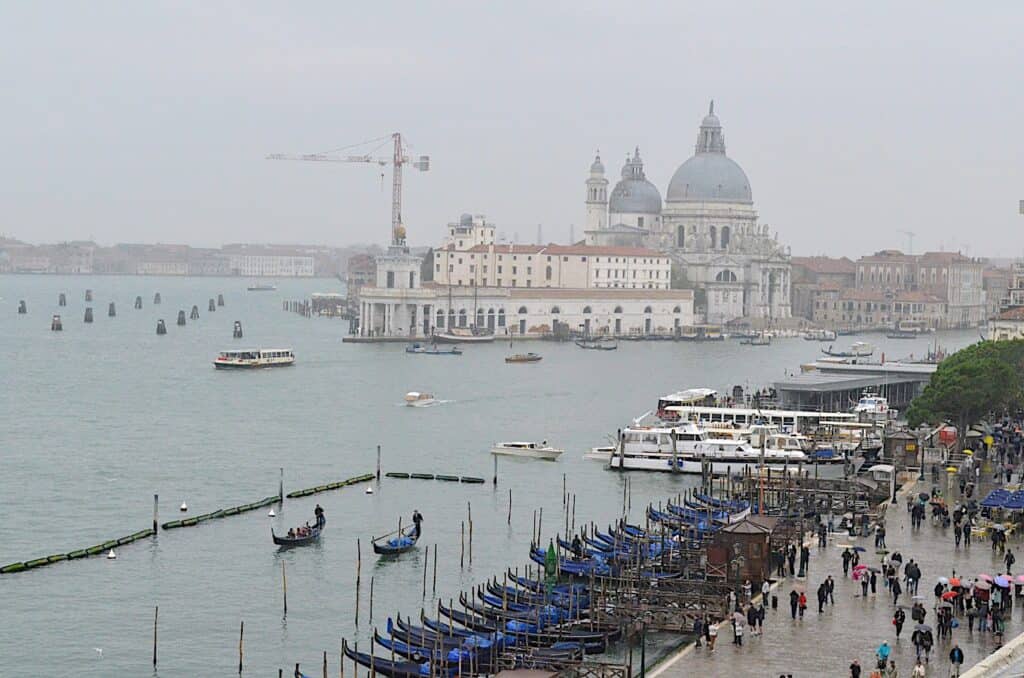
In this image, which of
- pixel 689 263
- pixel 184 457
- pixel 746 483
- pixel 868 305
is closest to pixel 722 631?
pixel 746 483

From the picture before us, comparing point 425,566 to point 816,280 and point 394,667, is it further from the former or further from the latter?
point 816,280

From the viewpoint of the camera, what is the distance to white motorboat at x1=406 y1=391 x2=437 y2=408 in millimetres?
42328

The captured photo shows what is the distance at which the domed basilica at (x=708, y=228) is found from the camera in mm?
92938

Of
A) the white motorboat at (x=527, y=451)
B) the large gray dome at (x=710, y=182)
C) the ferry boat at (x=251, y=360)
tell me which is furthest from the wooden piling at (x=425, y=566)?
the large gray dome at (x=710, y=182)

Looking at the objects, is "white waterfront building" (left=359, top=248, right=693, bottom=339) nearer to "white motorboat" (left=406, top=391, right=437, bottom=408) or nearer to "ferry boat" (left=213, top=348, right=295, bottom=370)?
"ferry boat" (left=213, top=348, right=295, bottom=370)

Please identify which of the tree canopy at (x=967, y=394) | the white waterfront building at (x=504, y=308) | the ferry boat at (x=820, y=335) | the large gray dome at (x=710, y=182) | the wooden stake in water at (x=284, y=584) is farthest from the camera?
the large gray dome at (x=710, y=182)

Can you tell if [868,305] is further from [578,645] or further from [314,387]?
[578,645]

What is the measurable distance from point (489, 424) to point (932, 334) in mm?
58645

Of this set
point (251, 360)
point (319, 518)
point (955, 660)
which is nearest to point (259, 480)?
point (319, 518)

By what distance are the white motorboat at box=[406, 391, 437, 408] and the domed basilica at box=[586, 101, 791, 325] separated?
48.9 m

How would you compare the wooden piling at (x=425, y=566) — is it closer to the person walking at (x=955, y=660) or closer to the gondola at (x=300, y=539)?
the gondola at (x=300, y=539)

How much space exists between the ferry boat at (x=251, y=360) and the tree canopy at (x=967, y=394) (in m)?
26.7

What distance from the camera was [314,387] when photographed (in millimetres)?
47594

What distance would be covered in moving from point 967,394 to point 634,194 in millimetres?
73002
